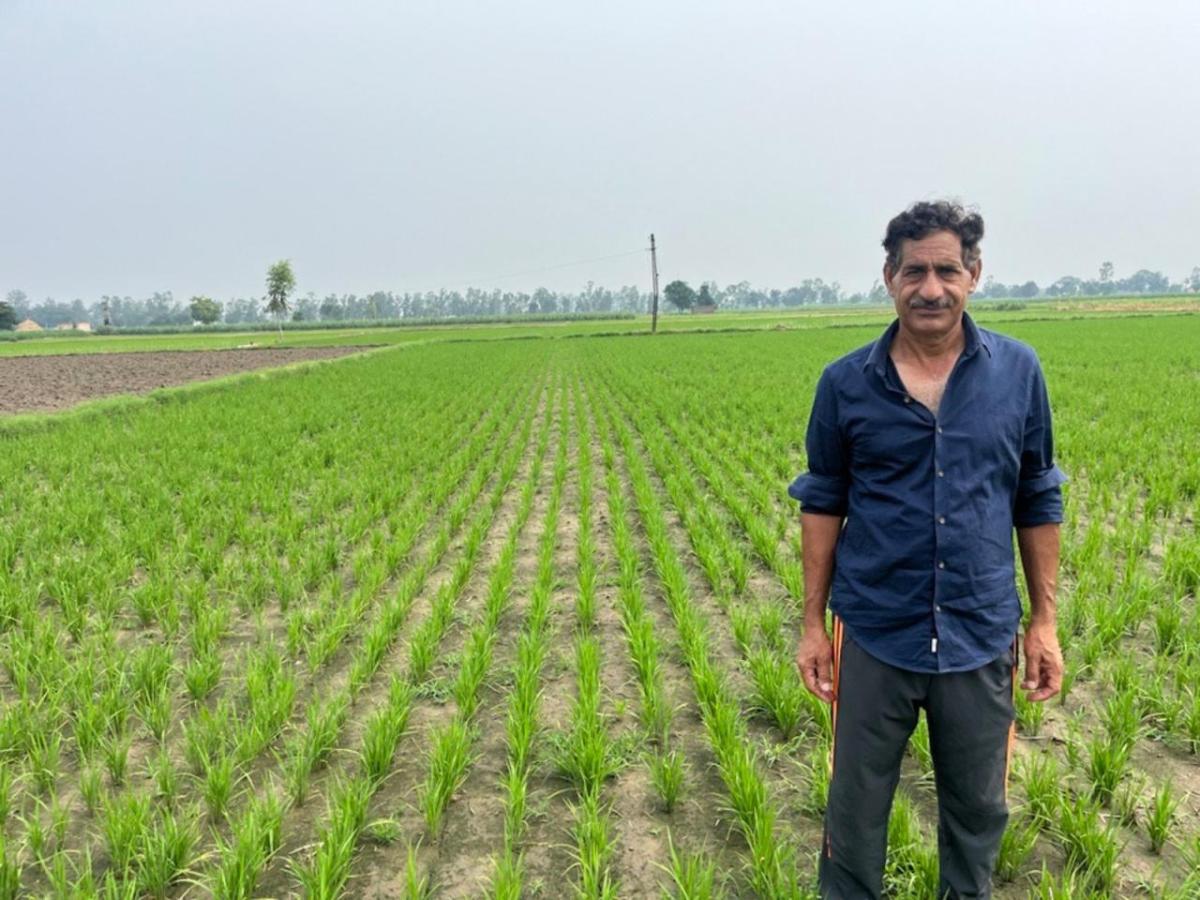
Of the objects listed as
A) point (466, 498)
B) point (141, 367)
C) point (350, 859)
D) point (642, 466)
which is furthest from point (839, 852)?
point (141, 367)

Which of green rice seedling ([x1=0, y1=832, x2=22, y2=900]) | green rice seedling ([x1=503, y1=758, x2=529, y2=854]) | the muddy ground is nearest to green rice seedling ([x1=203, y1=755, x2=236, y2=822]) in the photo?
green rice seedling ([x1=0, y1=832, x2=22, y2=900])

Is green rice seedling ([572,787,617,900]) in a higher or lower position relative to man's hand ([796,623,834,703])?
lower

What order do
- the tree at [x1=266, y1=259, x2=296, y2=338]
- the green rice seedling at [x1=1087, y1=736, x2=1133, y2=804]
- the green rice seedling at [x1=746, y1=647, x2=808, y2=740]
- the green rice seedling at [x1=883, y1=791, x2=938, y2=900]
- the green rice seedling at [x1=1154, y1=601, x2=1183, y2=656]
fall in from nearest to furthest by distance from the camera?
the green rice seedling at [x1=883, y1=791, x2=938, y2=900] < the green rice seedling at [x1=1087, y1=736, x2=1133, y2=804] < the green rice seedling at [x1=746, y1=647, x2=808, y2=740] < the green rice seedling at [x1=1154, y1=601, x2=1183, y2=656] < the tree at [x1=266, y1=259, x2=296, y2=338]

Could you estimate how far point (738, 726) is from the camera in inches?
116

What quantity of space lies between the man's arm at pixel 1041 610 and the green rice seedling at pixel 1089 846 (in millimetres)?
651

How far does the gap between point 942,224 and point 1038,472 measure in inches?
26.1

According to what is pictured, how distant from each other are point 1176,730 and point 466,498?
17.5 ft

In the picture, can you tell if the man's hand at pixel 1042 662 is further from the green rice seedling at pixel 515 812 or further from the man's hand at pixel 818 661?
the green rice seedling at pixel 515 812

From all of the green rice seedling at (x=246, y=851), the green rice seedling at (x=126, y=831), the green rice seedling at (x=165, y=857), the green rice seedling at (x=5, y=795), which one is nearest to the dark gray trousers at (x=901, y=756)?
the green rice seedling at (x=246, y=851)

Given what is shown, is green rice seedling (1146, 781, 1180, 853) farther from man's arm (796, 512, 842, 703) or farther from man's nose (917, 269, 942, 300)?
man's nose (917, 269, 942, 300)

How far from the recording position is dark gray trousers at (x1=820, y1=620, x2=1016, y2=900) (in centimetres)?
164

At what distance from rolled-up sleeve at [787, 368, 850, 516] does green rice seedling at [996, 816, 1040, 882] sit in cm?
126

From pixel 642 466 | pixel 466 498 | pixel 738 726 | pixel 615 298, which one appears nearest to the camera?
pixel 738 726

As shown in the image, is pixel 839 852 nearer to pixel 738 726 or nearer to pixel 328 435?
pixel 738 726
